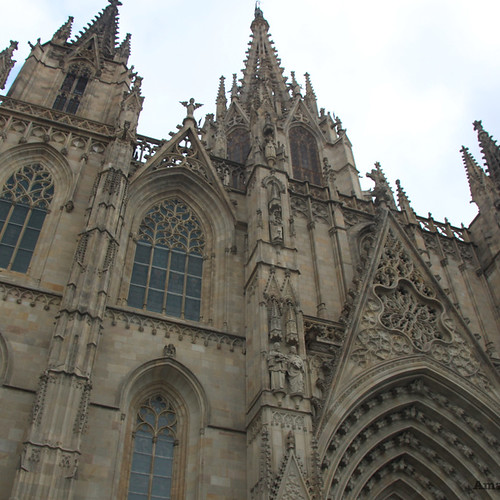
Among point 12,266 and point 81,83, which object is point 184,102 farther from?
point 12,266

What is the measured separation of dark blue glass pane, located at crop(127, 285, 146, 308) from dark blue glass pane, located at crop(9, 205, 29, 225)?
346 centimetres

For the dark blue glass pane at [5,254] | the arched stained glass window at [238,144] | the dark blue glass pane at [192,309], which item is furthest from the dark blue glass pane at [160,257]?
the arched stained glass window at [238,144]

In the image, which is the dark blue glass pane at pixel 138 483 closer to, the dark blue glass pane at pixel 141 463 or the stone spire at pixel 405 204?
the dark blue glass pane at pixel 141 463

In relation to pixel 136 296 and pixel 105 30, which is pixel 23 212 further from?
pixel 105 30

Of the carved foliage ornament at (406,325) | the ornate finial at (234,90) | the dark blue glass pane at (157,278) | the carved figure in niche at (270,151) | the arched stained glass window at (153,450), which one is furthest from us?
the ornate finial at (234,90)

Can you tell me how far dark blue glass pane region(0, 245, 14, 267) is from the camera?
552 inches

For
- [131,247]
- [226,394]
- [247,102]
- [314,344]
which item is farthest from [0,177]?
[247,102]

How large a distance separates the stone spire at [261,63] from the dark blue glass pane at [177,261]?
15.9 metres

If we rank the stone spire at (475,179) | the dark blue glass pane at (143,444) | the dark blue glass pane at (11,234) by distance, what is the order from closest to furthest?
the dark blue glass pane at (143,444) → the dark blue glass pane at (11,234) → the stone spire at (475,179)

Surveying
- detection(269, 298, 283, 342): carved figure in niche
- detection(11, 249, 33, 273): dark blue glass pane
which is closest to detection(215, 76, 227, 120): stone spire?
detection(11, 249, 33, 273): dark blue glass pane

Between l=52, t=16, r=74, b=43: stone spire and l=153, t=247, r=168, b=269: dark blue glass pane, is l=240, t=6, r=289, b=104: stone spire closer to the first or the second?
l=52, t=16, r=74, b=43: stone spire

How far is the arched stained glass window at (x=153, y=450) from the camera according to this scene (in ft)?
38.0

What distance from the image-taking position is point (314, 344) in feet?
46.8

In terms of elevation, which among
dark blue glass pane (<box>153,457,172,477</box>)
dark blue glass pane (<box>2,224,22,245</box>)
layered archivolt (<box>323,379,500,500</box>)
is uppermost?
dark blue glass pane (<box>2,224,22,245</box>)
